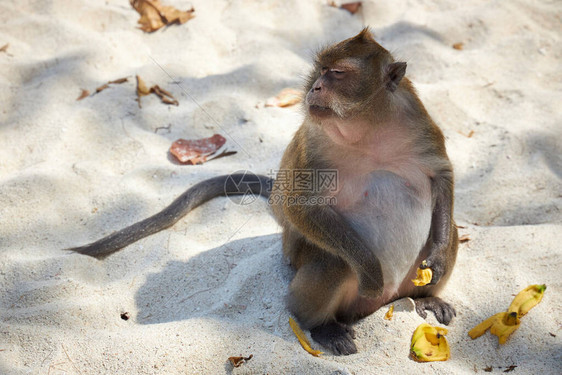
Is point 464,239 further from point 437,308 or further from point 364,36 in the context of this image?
point 364,36

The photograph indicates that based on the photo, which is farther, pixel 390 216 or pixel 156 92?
pixel 156 92

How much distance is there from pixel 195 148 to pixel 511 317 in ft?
Result: 7.84

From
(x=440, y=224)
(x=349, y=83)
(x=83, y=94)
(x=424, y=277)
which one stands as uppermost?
(x=349, y=83)

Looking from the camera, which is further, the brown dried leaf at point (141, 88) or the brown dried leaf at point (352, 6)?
the brown dried leaf at point (352, 6)

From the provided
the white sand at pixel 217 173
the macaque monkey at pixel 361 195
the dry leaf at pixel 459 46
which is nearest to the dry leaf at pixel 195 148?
the white sand at pixel 217 173

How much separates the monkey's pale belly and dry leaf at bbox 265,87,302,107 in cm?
201

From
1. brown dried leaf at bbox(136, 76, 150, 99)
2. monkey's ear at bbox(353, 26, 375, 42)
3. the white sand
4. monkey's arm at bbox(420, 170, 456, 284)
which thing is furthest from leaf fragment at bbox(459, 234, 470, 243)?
brown dried leaf at bbox(136, 76, 150, 99)

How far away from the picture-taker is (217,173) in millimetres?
3670

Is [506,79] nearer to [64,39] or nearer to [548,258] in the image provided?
[548,258]

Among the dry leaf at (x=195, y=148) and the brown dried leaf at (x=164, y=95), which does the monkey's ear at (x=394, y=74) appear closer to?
the dry leaf at (x=195, y=148)

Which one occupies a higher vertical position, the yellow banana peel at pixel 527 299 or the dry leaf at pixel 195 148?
the yellow banana peel at pixel 527 299

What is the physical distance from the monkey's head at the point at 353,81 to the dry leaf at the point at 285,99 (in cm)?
201

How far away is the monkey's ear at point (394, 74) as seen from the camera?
220 cm

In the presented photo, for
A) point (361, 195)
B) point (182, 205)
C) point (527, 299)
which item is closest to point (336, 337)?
point (361, 195)
